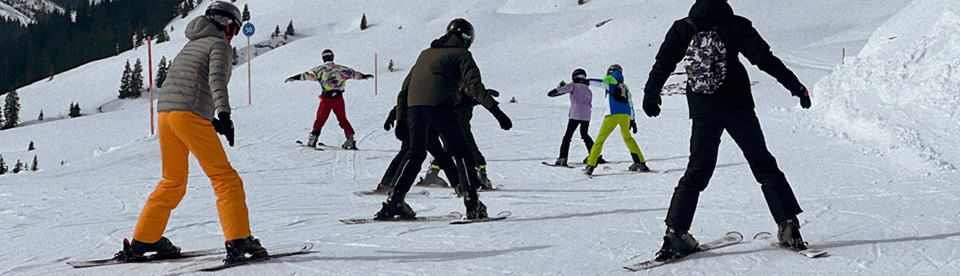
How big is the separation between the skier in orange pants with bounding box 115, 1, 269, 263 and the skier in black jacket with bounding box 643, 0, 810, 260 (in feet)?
7.10

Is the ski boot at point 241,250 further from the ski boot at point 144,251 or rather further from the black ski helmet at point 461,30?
the black ski helmet at point 461,30

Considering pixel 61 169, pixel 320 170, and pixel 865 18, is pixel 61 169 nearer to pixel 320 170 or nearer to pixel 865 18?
pixel 320 170

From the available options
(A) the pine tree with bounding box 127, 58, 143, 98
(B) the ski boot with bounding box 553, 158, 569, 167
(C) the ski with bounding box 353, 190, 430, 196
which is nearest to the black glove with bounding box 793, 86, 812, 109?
(C) the ski with bounding box 353, 190, 430, 196

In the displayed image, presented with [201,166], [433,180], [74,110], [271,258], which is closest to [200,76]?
[201,166]

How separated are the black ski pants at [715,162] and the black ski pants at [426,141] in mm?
1795

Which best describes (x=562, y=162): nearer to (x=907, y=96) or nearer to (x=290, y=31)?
(x=907, y=96)

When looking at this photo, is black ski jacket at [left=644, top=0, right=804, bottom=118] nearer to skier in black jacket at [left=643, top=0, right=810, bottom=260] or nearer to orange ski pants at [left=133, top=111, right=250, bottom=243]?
skier in black jacket at [left=643, top=0, right=810, bottom=260]

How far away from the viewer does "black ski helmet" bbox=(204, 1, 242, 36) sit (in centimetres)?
406

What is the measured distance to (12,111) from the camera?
78.9 m

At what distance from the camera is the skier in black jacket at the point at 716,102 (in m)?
3.98

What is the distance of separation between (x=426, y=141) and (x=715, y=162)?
7.25ft

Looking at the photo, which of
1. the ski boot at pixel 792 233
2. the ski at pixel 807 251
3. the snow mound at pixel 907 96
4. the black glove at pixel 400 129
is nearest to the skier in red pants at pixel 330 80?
the black glove at pixel 400 129

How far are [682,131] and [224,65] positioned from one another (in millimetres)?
11543

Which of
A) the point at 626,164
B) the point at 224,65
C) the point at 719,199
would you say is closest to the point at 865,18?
the point at 626,164
